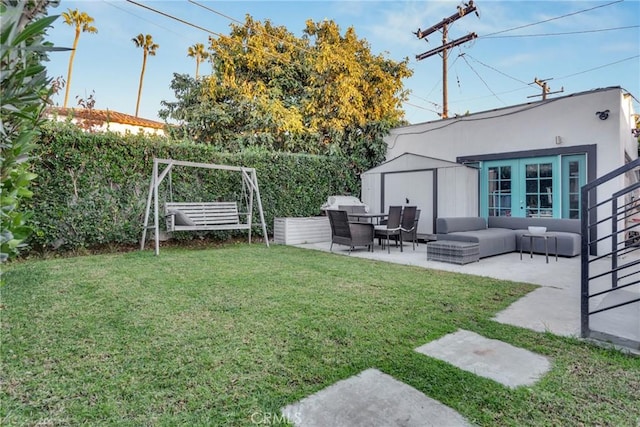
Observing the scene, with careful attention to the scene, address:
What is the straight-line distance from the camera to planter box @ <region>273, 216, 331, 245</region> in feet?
27.8

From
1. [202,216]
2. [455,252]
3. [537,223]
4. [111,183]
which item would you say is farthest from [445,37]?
[111,183]

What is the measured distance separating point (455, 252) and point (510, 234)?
208cm

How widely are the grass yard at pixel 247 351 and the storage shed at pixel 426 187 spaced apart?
170 inches

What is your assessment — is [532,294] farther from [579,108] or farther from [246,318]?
[579,108]

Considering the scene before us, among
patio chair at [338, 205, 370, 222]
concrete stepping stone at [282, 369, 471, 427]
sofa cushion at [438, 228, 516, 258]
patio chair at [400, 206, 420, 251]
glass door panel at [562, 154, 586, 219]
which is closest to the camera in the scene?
concrete stepping stone at [282, 369, 471, 427]

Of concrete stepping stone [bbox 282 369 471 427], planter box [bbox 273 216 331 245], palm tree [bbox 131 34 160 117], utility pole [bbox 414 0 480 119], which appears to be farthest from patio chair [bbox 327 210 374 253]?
palm tree [bbox 131 34 160 117]

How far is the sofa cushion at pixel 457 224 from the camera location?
693cm

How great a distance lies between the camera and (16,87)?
109cm

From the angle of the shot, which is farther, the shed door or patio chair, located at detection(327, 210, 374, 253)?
the shed door

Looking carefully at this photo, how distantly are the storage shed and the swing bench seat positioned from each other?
4221 mm

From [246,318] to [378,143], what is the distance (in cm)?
912

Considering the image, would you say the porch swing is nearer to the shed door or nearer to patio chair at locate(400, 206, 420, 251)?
patio chair at locate(400, 206, 420, 251)

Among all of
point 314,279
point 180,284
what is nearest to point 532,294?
point 314,279

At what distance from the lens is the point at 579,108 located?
7246 millimetres
